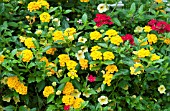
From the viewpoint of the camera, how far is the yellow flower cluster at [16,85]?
2.15 metres

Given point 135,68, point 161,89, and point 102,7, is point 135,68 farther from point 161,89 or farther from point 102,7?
point 102,7

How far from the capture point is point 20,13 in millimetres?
2580

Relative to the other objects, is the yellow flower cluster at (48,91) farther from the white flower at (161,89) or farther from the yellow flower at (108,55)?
the white flower at (161,89)

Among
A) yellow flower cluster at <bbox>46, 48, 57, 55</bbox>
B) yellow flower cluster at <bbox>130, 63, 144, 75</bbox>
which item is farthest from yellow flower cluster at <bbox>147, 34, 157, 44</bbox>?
yellow flower cluster at <bbox>46, 48, 57, 55</bbox>

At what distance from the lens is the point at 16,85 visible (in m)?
2.16

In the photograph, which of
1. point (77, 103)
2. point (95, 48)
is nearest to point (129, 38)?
point (95, 48)

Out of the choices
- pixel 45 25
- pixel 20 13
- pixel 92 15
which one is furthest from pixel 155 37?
pixel 20 13

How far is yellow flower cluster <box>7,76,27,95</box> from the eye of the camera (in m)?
2.15

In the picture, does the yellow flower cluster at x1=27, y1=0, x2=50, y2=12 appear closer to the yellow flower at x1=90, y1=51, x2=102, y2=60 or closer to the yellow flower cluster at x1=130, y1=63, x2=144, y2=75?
the yellow flower at x1=90, y1=51, x2=102, y2=60

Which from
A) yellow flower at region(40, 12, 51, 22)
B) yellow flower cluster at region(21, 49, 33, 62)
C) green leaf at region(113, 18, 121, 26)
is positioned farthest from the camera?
green leaf at region(113, 18, 121, 26)

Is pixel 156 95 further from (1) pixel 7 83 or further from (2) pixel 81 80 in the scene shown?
(1) pixel 7 83

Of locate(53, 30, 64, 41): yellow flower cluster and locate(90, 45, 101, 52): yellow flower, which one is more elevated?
locate(53, 30, 64, 41): yellow flower cluster

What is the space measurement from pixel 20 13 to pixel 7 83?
1.87ft

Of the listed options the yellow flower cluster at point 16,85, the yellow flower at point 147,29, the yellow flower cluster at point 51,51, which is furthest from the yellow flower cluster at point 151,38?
the yellow flower cluster at point 16,85
